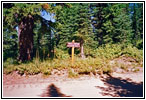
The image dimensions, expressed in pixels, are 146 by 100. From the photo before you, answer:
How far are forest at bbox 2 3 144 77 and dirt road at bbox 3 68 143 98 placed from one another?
1.94 ft

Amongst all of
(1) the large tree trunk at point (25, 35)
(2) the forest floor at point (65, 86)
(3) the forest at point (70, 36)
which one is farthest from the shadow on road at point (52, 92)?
(1) the large tree trunk at point (25, 35)

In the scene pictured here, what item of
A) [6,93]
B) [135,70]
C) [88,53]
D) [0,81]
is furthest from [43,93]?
[88,53]

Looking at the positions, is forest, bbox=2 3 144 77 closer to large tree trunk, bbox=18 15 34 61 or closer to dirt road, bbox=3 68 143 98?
large tree trunk, bbox=18 15 34 61

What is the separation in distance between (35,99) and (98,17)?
20816 millimetres

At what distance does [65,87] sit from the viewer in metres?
5.80

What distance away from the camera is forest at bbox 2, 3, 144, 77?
23.9ft

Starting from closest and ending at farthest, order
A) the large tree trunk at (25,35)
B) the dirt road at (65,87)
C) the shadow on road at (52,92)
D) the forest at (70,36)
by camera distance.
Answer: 1. the shadow on road at (52,92)
2. the dirt road at (65,87)
3. the forest at (70,36)
4. the large tree trunk at (25,35)

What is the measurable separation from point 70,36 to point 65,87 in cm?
1630

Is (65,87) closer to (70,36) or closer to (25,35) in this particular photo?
(25,35)

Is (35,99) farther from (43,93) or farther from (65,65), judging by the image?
(65,65)

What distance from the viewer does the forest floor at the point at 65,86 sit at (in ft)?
16.3

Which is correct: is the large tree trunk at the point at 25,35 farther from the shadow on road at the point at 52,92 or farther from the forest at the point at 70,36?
the shadow on road at the point at 52,92

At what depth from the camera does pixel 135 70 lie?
28.7 feet

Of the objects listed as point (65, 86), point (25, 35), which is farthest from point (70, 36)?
point (65, 86)
